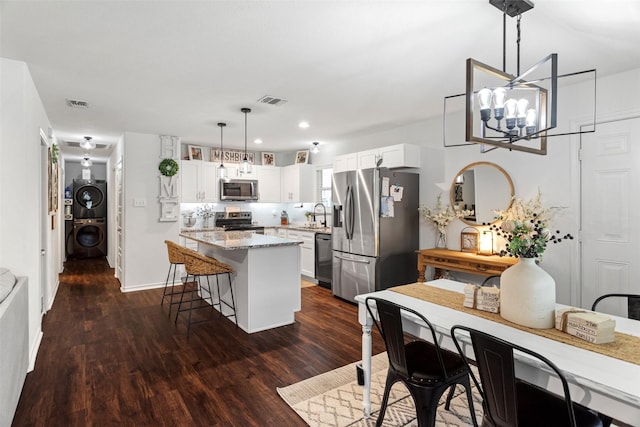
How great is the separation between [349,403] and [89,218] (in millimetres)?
8937

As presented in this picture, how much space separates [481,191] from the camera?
4211 mm

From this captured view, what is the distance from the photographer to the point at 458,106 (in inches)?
167

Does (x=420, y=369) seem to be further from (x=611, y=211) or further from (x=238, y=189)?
(x=238, y=189)

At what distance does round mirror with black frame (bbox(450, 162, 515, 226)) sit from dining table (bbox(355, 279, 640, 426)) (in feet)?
7.43

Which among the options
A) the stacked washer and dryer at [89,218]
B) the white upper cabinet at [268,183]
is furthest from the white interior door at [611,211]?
the stacked washer and dryer at [89,218]

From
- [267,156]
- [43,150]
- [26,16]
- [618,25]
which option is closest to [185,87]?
[26,16]

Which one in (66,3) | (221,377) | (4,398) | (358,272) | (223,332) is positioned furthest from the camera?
(358,272)

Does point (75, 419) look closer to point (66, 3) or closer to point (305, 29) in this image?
point (66, 3)

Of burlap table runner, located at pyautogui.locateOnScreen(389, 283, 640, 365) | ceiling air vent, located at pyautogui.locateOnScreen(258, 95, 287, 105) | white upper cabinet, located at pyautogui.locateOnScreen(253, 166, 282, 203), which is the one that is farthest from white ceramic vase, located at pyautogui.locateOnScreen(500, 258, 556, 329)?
white upper cabinet, located at pyautogui.locateOnScreen(253, 166, 282, 203)

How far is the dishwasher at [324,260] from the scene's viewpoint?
566cm

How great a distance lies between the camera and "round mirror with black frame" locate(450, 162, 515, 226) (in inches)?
157

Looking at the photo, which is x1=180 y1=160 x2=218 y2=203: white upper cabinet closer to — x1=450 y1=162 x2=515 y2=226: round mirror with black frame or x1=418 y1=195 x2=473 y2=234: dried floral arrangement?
x1=418 y1=195 x2=473 y2=234: dried floral arrangement

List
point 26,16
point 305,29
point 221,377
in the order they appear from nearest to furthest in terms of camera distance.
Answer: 1. point 26,16
2. point 305,29
3. point 221,377

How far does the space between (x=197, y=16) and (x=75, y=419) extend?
8.72ft
